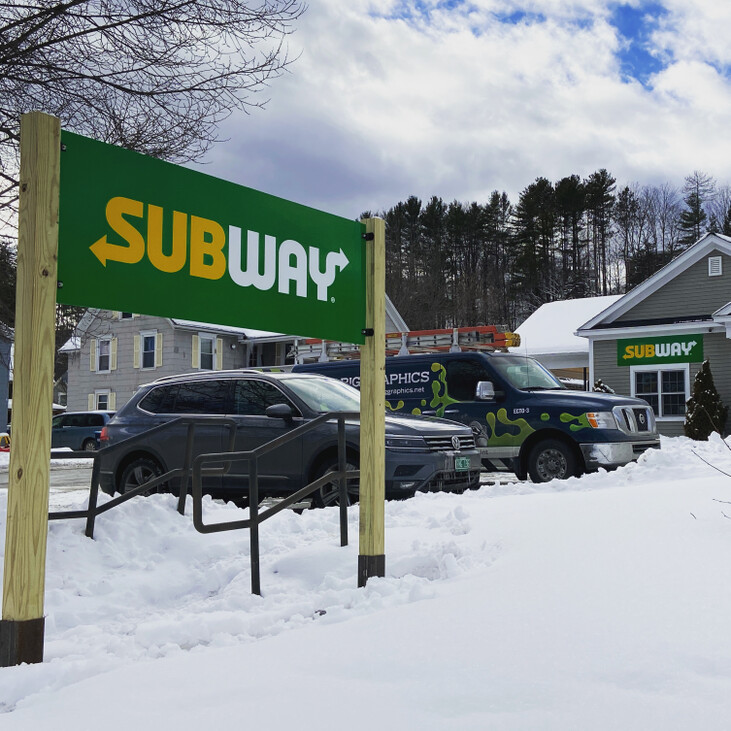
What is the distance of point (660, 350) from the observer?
84.3ft

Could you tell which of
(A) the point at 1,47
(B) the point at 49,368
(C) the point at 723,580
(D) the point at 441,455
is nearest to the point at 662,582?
(C) the point at 723,580

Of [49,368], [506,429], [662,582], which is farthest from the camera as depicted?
[506,429]

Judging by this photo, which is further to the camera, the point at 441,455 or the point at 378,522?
the point at 441,455

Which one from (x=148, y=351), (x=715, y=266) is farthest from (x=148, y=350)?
(x=715, y=266)

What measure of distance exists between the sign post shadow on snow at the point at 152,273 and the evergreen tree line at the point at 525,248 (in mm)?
56880

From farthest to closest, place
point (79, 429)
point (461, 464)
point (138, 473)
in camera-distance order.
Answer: point (79, 429), point (138, 473), point (461, 464)

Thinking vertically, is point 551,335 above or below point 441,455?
above

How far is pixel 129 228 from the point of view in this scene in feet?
14.2

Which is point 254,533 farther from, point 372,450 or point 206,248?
point 206,248

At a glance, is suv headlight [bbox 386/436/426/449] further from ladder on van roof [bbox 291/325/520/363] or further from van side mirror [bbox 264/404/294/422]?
ladder on van roof [bbox 291/325/520/363]

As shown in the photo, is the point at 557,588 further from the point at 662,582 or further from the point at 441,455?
the point at 441,455

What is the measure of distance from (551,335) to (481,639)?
3067 cm

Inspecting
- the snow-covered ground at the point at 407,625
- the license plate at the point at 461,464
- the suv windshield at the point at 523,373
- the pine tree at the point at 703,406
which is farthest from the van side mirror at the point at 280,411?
the pine tree at the point at 703,406

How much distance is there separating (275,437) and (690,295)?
18.8 m
